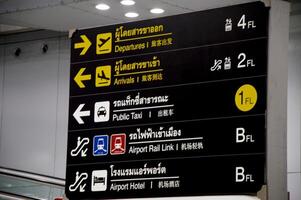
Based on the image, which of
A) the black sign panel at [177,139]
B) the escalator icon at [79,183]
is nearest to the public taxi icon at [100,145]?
the black sign panel at [177,139]

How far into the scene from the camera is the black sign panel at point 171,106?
5.05 meters

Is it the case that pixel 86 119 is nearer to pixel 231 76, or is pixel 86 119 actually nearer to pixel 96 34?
pixel 96 34

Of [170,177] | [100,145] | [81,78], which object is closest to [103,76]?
[81,78]

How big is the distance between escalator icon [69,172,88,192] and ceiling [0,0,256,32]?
17.9 feet

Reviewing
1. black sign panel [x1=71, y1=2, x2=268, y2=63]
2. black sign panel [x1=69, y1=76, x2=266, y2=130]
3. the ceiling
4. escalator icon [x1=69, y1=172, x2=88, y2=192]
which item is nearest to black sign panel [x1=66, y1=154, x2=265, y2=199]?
escalator icon [x1=69, y1=172, x2=88, y2=192]

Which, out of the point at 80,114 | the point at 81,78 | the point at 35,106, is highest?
the point at 35,106

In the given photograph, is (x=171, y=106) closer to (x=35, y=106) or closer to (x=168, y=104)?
(x=168, y=104)

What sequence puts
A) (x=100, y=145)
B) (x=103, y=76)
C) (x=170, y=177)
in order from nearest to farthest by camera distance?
(x=170, y=177) → (x=100, y=145) → (x=103, y=76)

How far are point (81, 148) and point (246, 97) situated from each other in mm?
1574

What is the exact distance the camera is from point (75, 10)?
37.8 feet

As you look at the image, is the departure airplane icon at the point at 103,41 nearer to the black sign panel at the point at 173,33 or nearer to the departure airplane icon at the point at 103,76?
the black sign panel at the point at 173,33

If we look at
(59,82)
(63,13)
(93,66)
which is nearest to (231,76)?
(93,66)

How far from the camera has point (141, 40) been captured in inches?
226

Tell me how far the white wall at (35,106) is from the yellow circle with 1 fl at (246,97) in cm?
913
